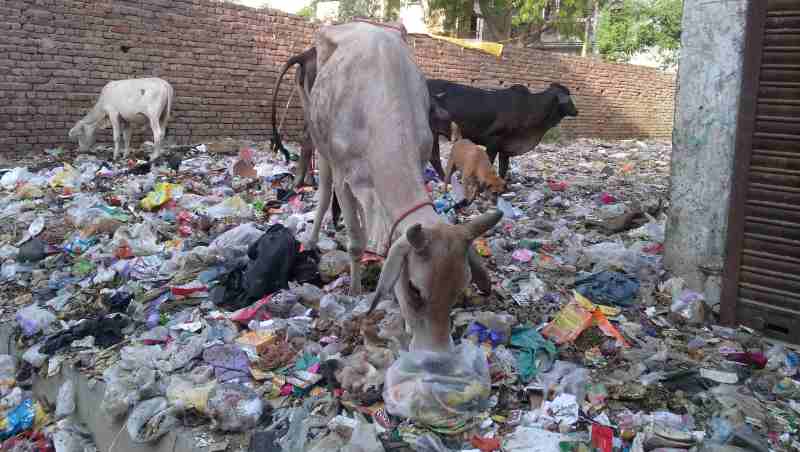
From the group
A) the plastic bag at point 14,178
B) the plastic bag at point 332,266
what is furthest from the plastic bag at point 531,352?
the plastic bag at point 14,178

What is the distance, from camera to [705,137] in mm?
3598

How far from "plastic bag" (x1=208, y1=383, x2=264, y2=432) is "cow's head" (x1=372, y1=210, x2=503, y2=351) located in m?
0.71

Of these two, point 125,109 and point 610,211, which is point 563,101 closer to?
point 610,211

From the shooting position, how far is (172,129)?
31.7 ft

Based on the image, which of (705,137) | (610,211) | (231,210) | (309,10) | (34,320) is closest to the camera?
(34,320)

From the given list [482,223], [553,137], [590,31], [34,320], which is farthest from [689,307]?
[590,31]

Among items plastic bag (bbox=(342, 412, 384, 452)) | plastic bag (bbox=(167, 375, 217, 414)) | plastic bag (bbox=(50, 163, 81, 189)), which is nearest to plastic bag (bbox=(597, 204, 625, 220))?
plastic bag (bbox=(342, 412, 384, 452))

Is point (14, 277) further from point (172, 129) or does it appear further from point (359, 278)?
point (172, 129)

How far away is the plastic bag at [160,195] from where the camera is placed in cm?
578

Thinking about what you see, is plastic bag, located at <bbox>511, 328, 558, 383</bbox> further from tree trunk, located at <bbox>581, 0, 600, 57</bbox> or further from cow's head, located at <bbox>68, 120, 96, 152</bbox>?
tree trunk, located at <bbox>581, 0, 600, 57</bbox>

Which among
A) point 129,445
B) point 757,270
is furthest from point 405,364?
point 757,270

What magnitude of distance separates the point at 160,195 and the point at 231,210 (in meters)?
0.84

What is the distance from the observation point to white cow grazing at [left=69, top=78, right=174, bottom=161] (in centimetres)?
842

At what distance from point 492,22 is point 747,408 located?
810 inches
